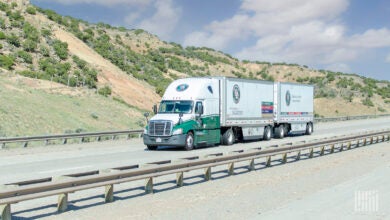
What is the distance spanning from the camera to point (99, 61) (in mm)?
60844

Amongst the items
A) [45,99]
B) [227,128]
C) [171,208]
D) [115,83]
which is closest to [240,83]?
[227,128]

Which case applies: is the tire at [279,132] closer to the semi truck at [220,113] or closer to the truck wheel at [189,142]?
the semi truck at [220,113]

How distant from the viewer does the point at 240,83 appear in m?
29.7

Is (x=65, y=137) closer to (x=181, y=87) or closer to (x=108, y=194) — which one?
(x=181, y=87)

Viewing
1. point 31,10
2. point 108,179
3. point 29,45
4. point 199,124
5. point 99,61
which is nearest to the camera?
point 108,179

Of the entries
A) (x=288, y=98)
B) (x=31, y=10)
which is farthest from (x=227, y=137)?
(x=31, y=10)

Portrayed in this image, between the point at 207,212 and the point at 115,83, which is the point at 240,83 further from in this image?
the point at 115,83

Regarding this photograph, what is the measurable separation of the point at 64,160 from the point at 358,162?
10984mm

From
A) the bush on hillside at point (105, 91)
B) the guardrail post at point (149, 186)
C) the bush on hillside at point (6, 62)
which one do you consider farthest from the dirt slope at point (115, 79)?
the guardrail post at point (149, 186)

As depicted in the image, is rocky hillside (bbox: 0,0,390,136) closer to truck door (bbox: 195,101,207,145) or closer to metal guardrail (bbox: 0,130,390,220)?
truck door (bbox: 195,101,207,145)

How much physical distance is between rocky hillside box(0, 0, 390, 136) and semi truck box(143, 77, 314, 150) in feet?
61.1

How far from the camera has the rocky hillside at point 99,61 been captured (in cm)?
5044

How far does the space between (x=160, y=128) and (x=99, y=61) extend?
3783 centimetres

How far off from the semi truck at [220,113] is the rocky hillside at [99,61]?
18628 millimetres
